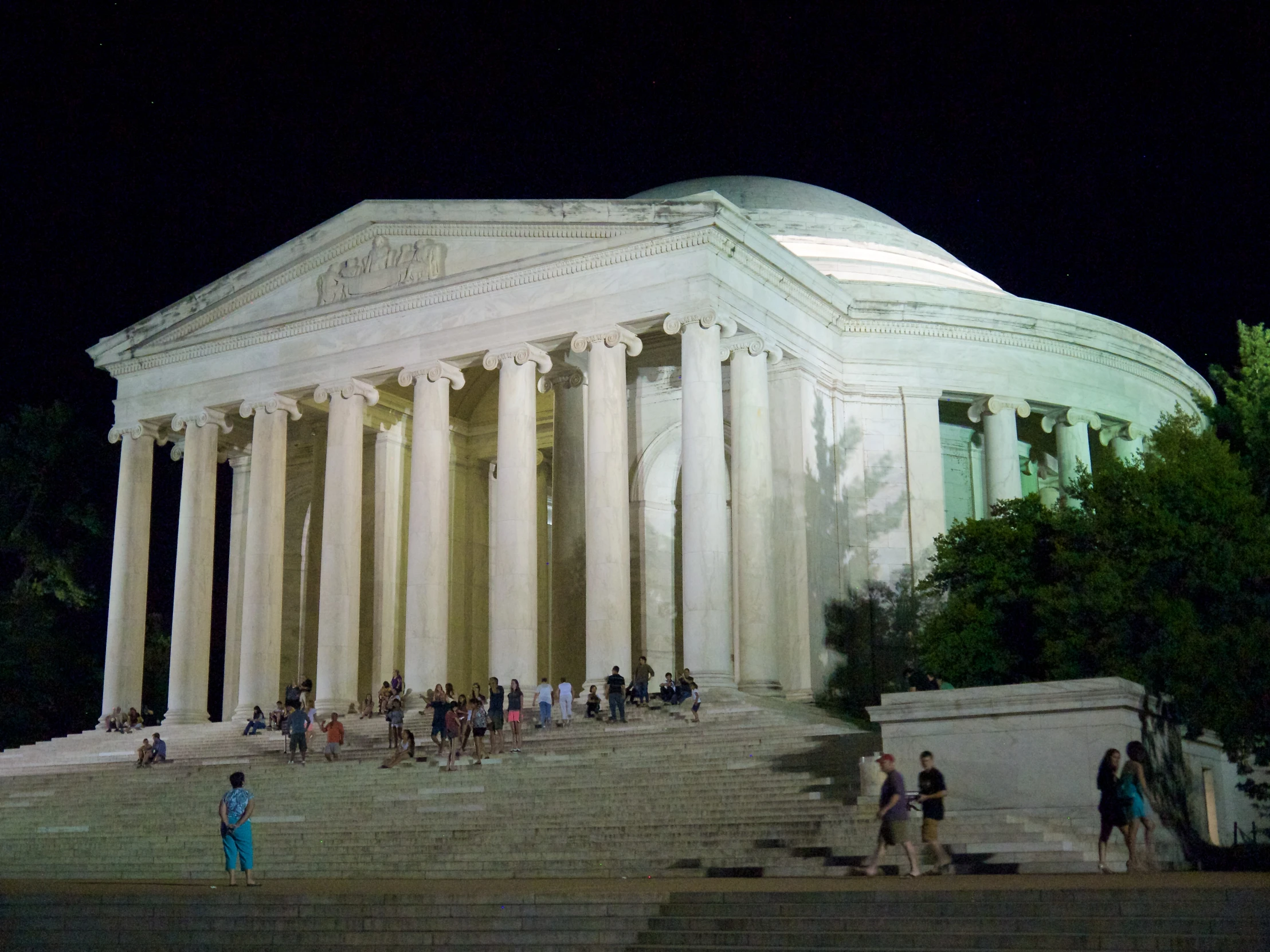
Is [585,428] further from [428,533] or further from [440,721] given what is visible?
[440,721]

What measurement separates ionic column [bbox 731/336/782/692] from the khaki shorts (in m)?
17.2

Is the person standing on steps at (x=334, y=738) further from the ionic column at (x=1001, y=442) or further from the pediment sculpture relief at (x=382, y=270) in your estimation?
the ionic column at (x=1001, y=442)

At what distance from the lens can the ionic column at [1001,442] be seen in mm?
44000

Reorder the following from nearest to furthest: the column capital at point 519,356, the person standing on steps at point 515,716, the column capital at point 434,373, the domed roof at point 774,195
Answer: the person standing on steps at point 515,716
the column capital at point 519,356
the column capital at point 434,373
the domed roof at point 774,195

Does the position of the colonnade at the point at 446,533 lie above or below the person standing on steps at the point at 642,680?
above

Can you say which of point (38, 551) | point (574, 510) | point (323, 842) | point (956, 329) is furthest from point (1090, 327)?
point (38, 551)

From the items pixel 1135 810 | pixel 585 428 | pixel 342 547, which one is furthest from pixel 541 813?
pixel 585 428

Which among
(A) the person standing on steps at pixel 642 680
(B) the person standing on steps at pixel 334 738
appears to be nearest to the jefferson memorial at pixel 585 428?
(A) the person standing on steps at pixel 642 680

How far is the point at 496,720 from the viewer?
3231cm

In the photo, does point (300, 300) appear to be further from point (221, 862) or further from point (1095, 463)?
point (1095, 463)

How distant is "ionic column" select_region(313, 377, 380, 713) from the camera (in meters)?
41.4

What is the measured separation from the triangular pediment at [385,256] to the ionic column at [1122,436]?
17755mm

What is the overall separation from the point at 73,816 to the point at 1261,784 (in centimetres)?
2363

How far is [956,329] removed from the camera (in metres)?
45.2
